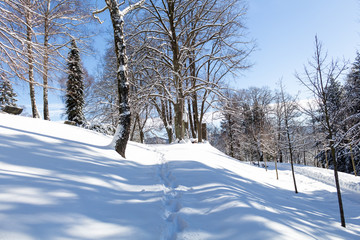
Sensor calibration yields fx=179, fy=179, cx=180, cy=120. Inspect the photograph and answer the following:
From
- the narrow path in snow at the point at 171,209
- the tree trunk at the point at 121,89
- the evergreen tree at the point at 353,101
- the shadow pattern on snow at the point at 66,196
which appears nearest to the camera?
the shadow pattern on snow at the point at 66,196

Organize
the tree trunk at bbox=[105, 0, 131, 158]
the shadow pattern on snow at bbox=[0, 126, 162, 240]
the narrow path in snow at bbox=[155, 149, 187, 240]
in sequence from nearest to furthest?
the shadow pattern on snow at bbox=[0, 126, 162, 240], the narrow path in snow at bbox=[155, 149, 187, 240], the tree trunk at bbox=[105, 0, 131, 158]

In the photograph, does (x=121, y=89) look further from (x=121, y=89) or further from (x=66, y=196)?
(x=66, y=196)

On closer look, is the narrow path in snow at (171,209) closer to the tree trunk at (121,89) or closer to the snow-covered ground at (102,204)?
the snow-covered ground at (102,204)

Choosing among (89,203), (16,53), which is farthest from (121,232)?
(16,53)

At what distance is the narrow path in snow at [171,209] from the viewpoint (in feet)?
7.50

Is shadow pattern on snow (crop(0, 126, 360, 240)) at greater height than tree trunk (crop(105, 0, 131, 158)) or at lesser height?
lesser

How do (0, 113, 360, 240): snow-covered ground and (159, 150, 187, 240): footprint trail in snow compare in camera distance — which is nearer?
(0, 113, 360, 240): snow-covered ground

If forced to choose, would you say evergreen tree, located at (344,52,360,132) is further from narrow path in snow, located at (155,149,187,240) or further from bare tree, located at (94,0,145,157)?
bare tree, located at (94,0,145,157)

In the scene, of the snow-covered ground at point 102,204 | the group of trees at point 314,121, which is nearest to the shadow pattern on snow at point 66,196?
the snow-covered ground at point 102,204

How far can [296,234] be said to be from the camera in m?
2.43

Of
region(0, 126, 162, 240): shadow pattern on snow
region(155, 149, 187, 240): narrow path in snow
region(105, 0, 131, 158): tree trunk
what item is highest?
region(105, 0, 131, 158): tree trunk

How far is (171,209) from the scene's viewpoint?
2963 mm

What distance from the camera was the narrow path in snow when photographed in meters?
2.29

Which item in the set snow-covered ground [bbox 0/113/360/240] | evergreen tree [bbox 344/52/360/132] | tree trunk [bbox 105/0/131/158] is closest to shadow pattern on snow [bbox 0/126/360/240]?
Answer: snow-covered ground [bbox 0/113/360/240]
